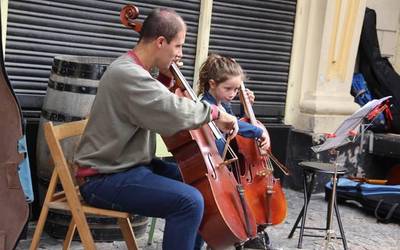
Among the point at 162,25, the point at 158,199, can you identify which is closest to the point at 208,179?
the point at 158,199

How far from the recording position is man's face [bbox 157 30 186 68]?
284 cm

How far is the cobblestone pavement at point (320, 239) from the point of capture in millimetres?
3912

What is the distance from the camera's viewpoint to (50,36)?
431 cm

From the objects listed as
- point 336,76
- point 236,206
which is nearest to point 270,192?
point 236,206

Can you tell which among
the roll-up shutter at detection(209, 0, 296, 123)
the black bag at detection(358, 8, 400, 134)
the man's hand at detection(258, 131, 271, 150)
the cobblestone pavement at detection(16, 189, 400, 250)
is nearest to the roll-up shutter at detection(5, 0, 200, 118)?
the roll-up shutter at detection(209, 0, 296, 123)

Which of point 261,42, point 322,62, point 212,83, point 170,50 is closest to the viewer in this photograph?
point 170,50

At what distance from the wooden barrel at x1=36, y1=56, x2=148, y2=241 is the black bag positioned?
3346 millimetres

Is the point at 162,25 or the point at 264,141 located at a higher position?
the point at 162,25

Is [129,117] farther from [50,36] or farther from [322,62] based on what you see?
[322,62]

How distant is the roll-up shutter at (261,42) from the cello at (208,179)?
2365 millimetres

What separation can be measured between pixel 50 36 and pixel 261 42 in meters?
2.01

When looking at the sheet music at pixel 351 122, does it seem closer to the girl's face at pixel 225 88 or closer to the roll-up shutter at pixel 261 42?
the girl's face at pixel 225 88

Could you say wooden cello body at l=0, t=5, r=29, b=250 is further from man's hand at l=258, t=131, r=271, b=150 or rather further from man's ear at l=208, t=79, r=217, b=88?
man's hand at l=258, t=131, r=271, b=150

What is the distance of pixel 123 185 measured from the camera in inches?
109
